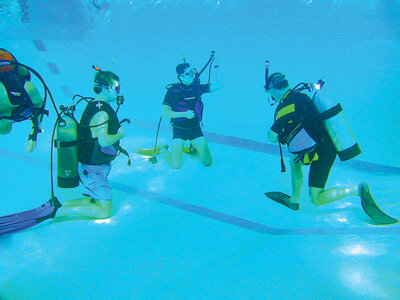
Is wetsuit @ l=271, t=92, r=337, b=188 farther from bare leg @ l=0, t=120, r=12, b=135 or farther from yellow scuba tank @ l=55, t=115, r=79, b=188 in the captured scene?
bare leg @ l=0, t=120, r=12, b=135

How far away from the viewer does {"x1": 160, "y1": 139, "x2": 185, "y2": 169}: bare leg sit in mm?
3939

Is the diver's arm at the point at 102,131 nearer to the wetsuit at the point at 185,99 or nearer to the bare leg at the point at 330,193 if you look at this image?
the wetsuit at the point at 185,99

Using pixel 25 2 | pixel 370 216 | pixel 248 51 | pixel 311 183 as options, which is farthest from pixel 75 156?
pixel 25 2

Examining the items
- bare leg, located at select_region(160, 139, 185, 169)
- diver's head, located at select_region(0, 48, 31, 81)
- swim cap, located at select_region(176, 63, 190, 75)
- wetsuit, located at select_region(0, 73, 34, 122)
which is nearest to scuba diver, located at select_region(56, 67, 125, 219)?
wetsuit, located at select_region(0, 73, 34, 122)

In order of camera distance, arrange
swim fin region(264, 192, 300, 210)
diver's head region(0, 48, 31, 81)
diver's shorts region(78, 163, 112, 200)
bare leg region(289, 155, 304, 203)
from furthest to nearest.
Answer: swim fin region(264, 192, 300, 210)
bare leg region(289, 155, 304, 203)
diver's shorts region(78, 163, 112, 200)
diver's head region(0, 48, 31, 81)

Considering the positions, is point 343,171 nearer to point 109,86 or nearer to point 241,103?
point 241,103

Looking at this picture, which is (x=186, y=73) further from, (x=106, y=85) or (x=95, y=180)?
(x=95, y=180)

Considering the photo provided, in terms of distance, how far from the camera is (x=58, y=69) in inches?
366

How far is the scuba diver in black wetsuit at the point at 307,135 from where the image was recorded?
249 centimetres

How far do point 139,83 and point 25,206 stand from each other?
4.99 m

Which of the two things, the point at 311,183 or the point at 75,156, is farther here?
the point at 311,183

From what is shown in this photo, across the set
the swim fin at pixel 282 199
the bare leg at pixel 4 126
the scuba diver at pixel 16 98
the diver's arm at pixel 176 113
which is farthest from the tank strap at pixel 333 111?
the bare leg at pixel 4 126

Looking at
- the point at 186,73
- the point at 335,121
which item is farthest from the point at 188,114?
the point at 335,121

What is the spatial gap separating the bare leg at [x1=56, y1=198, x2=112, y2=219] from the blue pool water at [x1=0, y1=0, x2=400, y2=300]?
11cm
